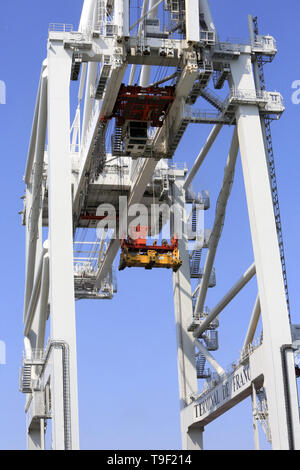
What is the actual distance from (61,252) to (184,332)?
12274 mm

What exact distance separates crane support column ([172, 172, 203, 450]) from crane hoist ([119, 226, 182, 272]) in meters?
4.49

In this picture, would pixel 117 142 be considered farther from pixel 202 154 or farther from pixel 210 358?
pixel 210 358

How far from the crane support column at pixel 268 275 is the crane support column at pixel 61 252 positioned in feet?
17.6

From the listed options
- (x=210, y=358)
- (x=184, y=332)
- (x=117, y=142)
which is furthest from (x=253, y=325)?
(x=117, y=142)

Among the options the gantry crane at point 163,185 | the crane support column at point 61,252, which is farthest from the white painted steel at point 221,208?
the crane support column at point 61,252

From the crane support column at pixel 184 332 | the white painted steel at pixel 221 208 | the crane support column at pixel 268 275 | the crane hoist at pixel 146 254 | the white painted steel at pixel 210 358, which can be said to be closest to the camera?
the crane support column at pixel 268 275

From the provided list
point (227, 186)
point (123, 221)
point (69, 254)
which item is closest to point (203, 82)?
point (227, 186)

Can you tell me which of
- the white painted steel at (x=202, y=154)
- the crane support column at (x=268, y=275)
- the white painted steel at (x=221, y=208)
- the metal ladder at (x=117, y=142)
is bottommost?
the crane support column at (x=268, y=275)

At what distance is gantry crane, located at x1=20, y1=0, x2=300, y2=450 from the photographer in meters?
25.6

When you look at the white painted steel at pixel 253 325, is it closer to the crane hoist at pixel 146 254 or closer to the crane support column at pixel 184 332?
the crane hoist at pixel 146 254

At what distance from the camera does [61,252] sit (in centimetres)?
2619

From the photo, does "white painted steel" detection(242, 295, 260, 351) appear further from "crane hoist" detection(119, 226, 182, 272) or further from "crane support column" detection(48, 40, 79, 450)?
"crane support column" detection(48, 40, 79, 450)

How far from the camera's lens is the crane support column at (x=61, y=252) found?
24562mm

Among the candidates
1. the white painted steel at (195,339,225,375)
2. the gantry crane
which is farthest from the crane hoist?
the white painted steel at (195,339,225,375)
